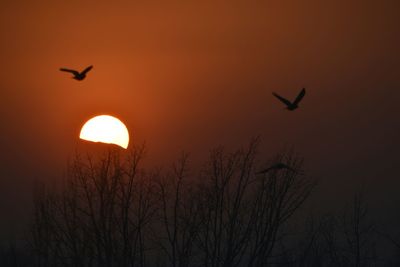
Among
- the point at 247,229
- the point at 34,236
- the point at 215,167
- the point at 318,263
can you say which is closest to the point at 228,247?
the point at 247,229

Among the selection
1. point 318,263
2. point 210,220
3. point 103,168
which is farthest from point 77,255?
point 318,263

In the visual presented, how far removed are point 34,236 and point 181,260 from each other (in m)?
9.23

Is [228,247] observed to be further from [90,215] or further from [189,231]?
[90,215]

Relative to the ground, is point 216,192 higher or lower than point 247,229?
higher

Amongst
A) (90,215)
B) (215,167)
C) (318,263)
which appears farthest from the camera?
(318,263)

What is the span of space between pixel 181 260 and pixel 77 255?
3.29m

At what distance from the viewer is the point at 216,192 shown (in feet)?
70.8

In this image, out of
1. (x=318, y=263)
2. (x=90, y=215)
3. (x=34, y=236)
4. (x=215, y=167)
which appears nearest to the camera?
(x=90, y=215)

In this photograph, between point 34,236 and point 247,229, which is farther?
point 34,236

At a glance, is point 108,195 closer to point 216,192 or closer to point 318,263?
point 216,192

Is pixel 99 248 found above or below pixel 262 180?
below

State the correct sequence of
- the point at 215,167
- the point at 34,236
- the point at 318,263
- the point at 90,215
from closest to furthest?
the point at 90,215 → the point at 215,167 → the point at 34,236 → the point at 318,263

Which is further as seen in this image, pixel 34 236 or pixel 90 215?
pixel 34 236

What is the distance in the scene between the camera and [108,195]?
70.0ft
